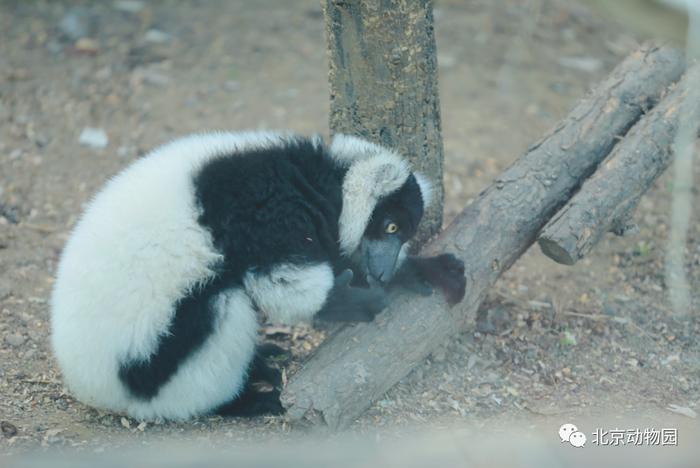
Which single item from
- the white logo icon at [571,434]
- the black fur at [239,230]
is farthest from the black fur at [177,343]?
the white logo icon at [571,434]

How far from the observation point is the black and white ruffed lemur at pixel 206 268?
14.8 ft

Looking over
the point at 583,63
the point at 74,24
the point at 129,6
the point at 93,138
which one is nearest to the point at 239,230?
the point at 93,138

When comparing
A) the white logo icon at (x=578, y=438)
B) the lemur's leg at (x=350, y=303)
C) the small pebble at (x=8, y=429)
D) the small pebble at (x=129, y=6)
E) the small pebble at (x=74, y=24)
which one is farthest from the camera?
the small pebble at (x=129, y=6)

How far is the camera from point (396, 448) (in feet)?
8.61

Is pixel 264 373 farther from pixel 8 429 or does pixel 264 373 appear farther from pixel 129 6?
pixel 129 6

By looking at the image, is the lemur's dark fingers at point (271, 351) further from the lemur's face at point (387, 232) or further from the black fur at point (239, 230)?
the black fur at point (239, 230)

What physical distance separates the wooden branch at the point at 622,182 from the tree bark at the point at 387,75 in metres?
0.98

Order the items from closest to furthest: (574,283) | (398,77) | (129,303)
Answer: (129,303), (398,77), (574,283)

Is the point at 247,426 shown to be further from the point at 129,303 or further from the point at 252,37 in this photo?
the point at 252,37

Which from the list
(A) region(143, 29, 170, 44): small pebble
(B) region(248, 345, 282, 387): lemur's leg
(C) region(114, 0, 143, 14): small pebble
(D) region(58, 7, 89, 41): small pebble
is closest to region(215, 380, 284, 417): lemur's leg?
(B) region(248, 345, 282, 387): lemur's leg

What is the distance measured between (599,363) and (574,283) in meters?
1.05

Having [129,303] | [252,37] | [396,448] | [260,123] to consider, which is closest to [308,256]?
[129,303]

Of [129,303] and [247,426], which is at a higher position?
[129,303]

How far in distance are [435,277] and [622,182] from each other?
1260 mm
